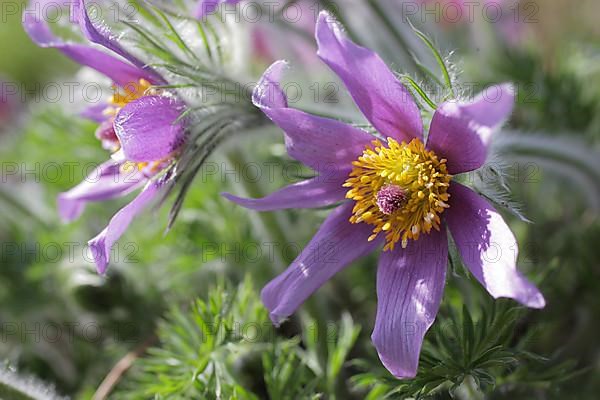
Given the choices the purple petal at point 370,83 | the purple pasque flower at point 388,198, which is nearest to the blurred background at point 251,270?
the purple pasque flower at point 388,198

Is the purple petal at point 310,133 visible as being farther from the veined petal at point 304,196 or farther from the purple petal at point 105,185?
the purple petal at point 105,185

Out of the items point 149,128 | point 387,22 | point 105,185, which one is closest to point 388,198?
point 149,128

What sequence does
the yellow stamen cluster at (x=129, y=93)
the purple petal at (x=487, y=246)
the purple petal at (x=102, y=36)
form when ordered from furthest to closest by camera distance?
the yellow stamen cluster at (x=129, y=93), the purple petal at (x=102, y=36), the purple petal at (x=487, y=246)

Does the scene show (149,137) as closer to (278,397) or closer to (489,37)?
(278,397)

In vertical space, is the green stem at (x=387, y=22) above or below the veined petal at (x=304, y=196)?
above

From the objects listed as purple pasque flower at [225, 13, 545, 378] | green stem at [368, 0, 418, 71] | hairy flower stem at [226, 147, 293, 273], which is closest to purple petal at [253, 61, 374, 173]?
purple pasque flower at [225, 13, 545, 378]

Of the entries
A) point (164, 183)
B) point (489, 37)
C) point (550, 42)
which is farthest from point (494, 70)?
point (164, 183)

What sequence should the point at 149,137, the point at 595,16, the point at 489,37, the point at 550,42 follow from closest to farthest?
the point at 149,137 → the point at 489,37 → the point at 550,42 → the point at 595,16
